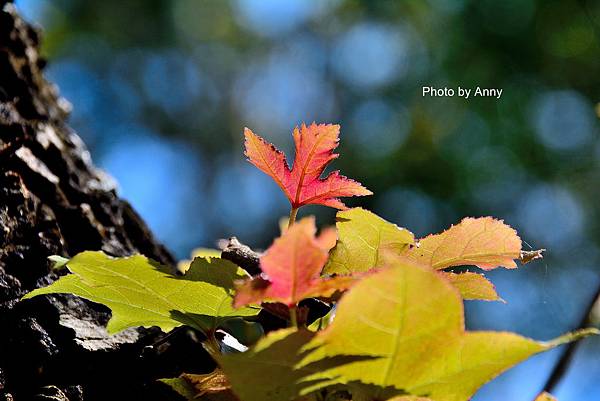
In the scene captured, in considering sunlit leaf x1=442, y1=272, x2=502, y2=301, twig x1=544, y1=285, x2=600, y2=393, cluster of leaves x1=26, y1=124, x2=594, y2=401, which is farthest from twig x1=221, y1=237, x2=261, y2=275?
twig x1=544, y1=285, x2=600, y2=393

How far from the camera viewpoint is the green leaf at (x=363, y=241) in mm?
437

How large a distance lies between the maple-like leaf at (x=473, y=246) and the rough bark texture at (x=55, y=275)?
258 millimetres

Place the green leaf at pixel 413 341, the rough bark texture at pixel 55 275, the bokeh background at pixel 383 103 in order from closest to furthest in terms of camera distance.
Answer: the green leaf at pixel 413 341 → the rough bark texture at pixel 55 275 → the bokeh background at pixel 383 103

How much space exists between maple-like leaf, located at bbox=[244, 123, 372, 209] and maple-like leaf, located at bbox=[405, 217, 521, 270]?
0.19 ft

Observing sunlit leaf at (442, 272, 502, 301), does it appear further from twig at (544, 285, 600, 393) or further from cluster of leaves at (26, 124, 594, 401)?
twig at (544, 285, 600, 393)

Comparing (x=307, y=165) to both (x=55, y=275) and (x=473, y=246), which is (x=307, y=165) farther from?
(x=55, y=275)

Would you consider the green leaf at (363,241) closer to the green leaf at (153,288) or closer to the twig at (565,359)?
the green leaf at (153,288)

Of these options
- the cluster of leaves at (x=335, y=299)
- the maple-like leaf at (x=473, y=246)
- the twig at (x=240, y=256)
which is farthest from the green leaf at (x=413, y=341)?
the twig at (x=240, y=256)

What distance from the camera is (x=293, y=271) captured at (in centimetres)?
34

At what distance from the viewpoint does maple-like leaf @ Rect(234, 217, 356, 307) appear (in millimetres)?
325

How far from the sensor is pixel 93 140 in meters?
5.92

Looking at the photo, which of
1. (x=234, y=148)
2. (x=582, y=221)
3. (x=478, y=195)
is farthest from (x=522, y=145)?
(x=234, y=148)

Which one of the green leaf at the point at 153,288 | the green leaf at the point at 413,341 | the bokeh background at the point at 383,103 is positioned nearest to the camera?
the green leaf at the point at 413,341

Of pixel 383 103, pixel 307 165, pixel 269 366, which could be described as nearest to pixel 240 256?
pixel 307 165
